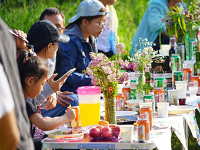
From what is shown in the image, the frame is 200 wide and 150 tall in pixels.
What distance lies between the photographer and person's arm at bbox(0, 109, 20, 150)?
1.22m

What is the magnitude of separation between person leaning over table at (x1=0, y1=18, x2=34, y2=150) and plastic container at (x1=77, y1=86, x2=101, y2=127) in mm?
1264

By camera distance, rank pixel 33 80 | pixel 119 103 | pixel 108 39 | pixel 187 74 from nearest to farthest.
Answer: pixel 33 80 < pixel 119 103 < pixel 187 74 < pixel 108 39

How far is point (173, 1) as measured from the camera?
6516 mm

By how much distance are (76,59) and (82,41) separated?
0.23 meters

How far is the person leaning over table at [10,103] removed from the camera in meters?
1.22

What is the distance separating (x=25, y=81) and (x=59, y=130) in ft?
1.30

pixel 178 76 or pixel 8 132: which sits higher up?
pixel 8 132

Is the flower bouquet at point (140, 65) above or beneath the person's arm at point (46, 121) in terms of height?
above

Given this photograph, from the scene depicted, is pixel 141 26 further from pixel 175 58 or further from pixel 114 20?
pixel 175 58

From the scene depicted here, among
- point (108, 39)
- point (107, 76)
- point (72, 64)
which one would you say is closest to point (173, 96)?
point (107, 76)

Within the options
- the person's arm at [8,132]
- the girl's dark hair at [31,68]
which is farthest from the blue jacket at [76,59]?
→ the person's arm at [8,132]

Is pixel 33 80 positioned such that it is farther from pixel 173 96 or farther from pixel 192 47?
pixel 192 47

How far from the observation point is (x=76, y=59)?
4.16m

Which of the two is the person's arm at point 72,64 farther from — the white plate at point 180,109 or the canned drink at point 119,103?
the white plate at point 180,109
